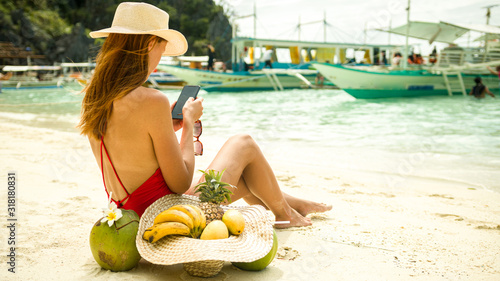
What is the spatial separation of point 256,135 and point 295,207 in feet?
19.7

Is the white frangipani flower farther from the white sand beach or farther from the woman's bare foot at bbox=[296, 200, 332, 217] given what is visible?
the woman's bare foot at bbox=[296, 200, 332, 217]

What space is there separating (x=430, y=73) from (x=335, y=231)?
744 inches

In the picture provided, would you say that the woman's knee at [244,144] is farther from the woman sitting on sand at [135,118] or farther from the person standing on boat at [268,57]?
the person standing on boat at [268,57]

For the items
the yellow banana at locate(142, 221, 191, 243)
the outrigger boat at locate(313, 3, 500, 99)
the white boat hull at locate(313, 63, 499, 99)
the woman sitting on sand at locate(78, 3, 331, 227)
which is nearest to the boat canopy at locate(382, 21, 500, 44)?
the outrigger boat at locate(313, 3, 500, 99)

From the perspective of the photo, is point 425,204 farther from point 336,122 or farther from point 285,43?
point 285,43

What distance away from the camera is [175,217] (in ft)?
5.77

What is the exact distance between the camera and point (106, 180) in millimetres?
2070

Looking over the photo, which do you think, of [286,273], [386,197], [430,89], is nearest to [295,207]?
[286,273]

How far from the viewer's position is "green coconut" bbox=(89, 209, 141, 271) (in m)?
1.83

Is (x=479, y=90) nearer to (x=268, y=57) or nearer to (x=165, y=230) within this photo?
(x=268, y=57)

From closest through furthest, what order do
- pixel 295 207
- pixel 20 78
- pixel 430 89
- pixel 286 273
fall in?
pixel 286 273 → pixel 295 207 → pixel 430 89 → pixel 20 78

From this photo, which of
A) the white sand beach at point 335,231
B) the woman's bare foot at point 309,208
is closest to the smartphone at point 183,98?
the white sand beach at point 335,231

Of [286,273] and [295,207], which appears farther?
[295,207]

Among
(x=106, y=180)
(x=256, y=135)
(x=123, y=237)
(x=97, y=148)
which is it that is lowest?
(x=256, y=135)
